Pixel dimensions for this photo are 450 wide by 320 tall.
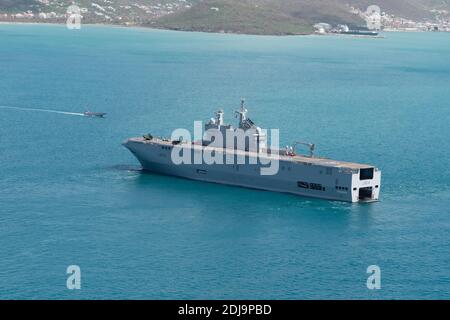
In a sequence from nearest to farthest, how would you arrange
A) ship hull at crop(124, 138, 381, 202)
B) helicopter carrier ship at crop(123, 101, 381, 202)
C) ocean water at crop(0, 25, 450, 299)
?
1. ocean water at crop(0, 25, 450, 299)
2. ship hull at crop(124, 138, 381, 202)
3. helicopter carrier ship at crop(123, 101, 381, 202)

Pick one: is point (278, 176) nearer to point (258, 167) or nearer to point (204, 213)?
point (258, 167)

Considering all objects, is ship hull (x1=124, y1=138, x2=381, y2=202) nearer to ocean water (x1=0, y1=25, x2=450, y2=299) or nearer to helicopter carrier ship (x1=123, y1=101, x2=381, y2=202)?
helicopter carrier ship (x1=123, y1=101, x2=381, y2=202)

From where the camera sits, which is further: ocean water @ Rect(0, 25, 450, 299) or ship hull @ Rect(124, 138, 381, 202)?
ship hull @ Rect(124, 138, 381, 202)

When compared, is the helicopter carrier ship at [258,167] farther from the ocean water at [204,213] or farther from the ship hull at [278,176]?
the ocean water at [204,213]

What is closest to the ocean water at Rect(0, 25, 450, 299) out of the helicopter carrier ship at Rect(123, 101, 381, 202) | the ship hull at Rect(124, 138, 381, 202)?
the ship hull at Rect(124, 138, 381, 202)

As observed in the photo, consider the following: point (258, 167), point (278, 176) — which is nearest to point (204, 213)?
point (258, 167)

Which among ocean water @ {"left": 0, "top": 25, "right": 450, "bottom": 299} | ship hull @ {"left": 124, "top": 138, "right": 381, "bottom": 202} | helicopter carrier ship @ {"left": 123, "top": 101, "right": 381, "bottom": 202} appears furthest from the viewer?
helicopter carrier ship @ {"left": 123, "top": 101, "right": 381, "bottom": 202}

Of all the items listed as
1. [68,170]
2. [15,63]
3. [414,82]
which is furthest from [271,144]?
[15,63]
